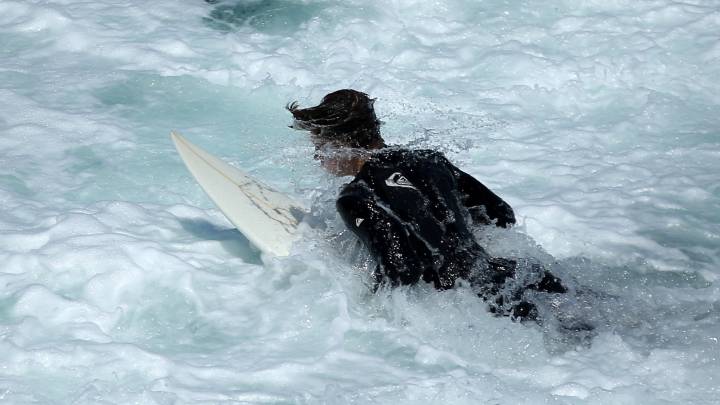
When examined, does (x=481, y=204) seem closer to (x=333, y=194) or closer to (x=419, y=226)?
(x=419, y=226)

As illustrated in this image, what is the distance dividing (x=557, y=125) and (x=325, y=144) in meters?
2.87

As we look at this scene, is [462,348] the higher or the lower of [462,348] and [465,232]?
the lower

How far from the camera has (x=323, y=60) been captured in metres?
7.90

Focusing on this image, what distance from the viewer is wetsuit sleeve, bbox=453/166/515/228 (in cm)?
471

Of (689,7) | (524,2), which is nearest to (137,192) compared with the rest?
(524,2)

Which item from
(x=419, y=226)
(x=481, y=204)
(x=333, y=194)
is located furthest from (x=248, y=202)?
(x=481, y=204)

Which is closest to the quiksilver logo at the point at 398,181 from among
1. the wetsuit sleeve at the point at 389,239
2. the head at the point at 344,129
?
the wetsuit sleeve at the point at 389,239

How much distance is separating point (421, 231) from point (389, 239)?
0.16 meters

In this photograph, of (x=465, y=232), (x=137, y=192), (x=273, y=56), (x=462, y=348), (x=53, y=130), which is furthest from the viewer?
(x=273, y=56)

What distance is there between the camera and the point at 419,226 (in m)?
4.32

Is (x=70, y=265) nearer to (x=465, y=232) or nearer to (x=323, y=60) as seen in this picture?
(x=465, y=232)

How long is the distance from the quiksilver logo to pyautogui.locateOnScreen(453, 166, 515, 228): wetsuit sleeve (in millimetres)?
387

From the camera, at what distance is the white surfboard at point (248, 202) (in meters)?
4.86

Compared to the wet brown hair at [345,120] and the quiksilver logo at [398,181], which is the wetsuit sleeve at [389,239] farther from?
the wet brown hair at [345,120]
